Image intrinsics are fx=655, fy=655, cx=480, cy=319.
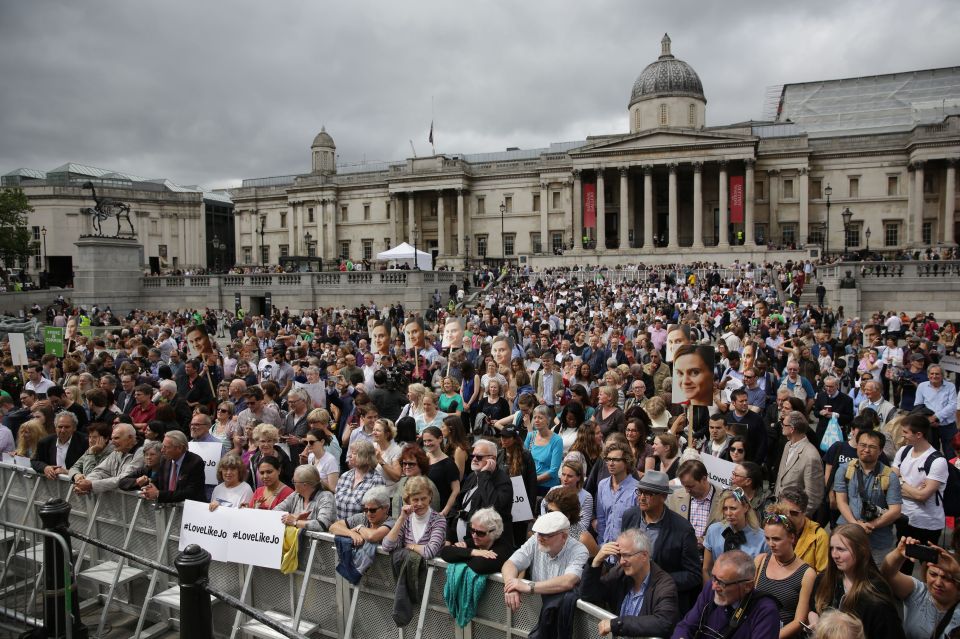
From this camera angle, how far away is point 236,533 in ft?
20.8

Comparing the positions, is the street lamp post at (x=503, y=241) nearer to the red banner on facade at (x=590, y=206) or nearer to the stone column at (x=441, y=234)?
the stone column at (x=441, y=234)

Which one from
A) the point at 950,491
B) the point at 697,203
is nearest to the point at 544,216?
the point at 697,203

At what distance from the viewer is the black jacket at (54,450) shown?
27.1 ft

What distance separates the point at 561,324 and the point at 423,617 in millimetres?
21789

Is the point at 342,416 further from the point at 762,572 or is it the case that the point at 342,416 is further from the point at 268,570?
the point at 762,572

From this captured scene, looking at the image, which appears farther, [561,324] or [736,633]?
→ [561,324]

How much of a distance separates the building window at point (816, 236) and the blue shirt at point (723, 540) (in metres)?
60.5

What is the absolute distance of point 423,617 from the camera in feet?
17.3

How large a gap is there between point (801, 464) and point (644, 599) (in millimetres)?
3161

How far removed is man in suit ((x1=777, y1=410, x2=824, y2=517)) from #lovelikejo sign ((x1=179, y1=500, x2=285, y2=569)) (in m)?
4.98

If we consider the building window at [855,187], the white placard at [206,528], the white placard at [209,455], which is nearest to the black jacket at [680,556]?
the white placard at [206,528]

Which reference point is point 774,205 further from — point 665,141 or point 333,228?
point 333,228

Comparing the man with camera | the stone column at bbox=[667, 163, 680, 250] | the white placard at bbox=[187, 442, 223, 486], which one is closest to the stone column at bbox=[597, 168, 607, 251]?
the stone column at bbox=[667, 163, 680, 250]

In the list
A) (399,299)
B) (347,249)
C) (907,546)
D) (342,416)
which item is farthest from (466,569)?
(347,249)
